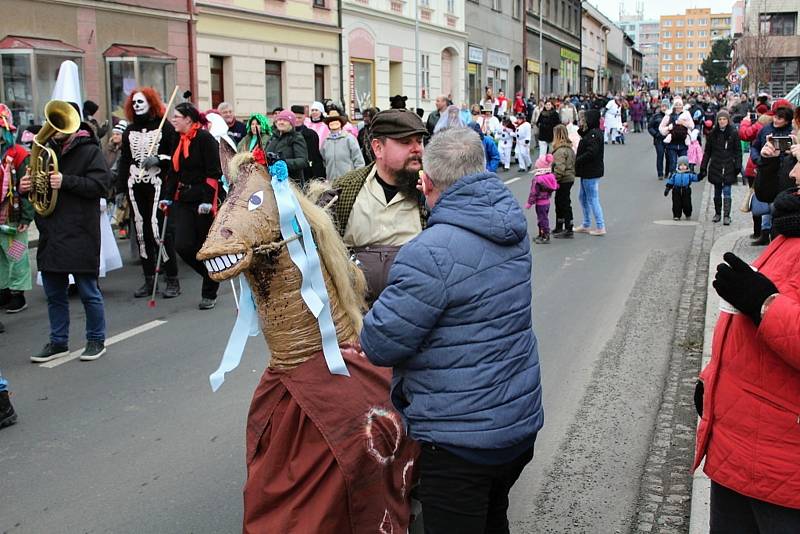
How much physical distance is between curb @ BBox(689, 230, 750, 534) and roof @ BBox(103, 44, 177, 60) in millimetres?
12846

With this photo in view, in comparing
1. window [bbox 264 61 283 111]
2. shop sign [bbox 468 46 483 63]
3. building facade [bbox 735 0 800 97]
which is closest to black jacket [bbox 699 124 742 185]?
window [bbox 264 61 283 111]

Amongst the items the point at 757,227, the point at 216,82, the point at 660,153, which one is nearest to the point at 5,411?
the point at 757,227

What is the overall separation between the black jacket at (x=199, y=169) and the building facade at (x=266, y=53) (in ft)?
44.6

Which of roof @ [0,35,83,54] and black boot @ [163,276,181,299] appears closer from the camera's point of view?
black boot @ [163,276,181,299]

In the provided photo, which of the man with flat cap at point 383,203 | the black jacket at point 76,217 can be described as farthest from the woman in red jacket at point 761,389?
the black jacket at point 76,217

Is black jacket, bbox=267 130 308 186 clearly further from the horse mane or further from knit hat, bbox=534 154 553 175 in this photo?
the horse mane

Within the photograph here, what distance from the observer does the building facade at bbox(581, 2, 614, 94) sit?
72875 millimetres

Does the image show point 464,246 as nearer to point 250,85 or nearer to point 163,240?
point 163,240

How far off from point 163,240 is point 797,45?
79912 mm

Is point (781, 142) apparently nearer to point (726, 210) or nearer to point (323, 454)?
point (323, 454)

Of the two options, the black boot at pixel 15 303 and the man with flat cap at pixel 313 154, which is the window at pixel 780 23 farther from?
the black boot at pixel 15 303

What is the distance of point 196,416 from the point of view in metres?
5.54

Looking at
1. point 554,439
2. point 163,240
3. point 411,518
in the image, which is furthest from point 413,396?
point 163,240

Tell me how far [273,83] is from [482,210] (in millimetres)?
23049
